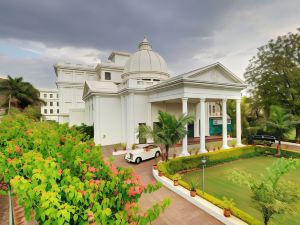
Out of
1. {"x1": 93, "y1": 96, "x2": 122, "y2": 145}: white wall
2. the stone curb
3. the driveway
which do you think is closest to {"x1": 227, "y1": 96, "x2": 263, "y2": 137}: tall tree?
{"x1": 93, "y1": 96, "x2": 122, "y2": 145}: white wall

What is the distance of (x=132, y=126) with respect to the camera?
70.9 feet

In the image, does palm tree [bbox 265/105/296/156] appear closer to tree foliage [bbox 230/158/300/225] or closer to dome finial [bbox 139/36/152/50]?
tree foliage [bbox 230/158/300/225]

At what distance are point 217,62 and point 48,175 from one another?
60.5 feet

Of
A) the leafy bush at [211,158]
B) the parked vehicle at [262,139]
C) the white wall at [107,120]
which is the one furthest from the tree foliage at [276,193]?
the white wall at [107,120]

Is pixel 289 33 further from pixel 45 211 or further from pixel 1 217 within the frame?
pixel 1 217

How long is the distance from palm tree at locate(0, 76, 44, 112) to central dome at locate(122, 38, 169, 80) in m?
24.2

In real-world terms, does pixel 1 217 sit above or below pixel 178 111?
below

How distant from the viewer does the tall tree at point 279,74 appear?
76.3ft

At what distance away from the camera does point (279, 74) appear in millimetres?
24156

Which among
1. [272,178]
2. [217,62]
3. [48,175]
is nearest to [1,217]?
[48,175]

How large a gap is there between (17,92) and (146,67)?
2852 centimetres

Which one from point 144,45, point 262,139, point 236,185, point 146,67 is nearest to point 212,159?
point 236,185

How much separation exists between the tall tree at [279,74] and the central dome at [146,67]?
13.7 m

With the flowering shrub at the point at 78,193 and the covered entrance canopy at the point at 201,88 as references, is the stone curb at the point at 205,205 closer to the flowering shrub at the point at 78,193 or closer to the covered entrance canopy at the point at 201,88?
the flowering shrub at the point at 78,193
